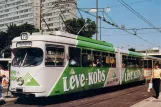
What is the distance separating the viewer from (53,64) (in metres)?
14.0

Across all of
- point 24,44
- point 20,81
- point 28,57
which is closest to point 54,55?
point 28,57

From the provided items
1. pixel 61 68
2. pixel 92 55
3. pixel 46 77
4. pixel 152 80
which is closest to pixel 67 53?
pixel 61 68

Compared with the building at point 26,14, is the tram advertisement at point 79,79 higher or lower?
lower

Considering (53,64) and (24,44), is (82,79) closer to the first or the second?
(53,64)

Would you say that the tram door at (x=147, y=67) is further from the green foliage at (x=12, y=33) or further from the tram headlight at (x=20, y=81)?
the green foliage at (x=12, y=33)

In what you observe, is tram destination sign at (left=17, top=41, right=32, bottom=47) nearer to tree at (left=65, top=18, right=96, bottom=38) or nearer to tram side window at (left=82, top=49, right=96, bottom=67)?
tram side window at (left=82, top=49, right=96, bottom=67)

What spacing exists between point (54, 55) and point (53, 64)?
16.1 inches

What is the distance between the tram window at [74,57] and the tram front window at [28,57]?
6.41ft

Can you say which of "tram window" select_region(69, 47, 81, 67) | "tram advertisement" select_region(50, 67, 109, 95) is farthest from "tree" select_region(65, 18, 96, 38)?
"tram window" select_region(69, 47, 81, 67)

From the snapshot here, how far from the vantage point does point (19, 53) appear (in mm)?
14367

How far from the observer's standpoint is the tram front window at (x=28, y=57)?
13.7 metres

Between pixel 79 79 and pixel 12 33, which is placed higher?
pixel 12 33

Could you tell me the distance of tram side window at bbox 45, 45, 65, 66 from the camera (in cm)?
1379

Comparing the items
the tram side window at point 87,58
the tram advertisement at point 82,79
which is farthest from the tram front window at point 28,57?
the tram side window at point 87,58
